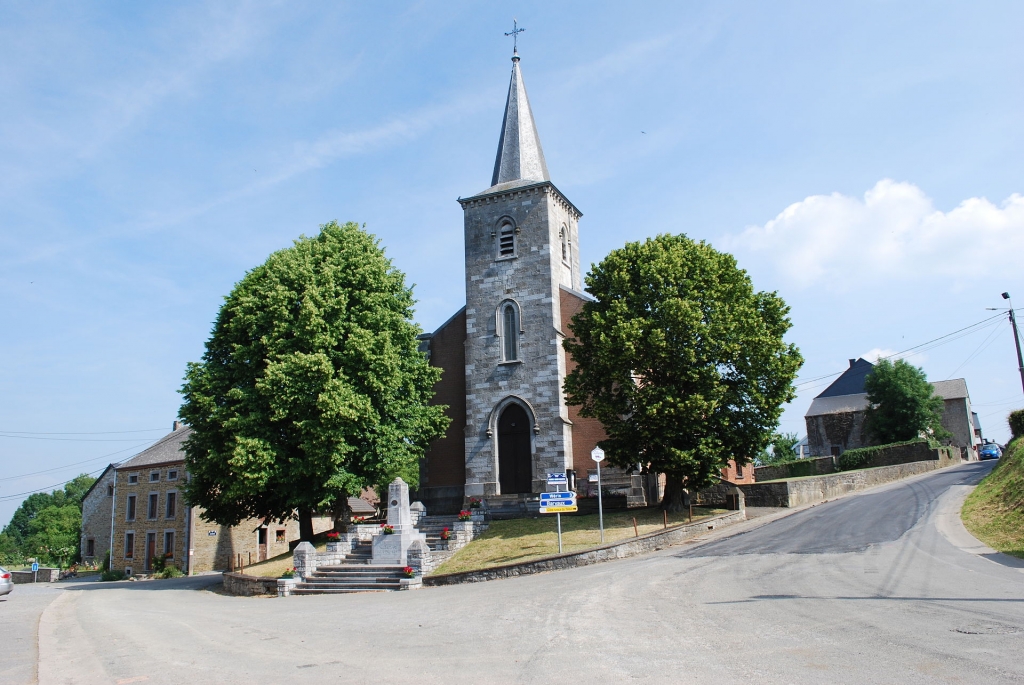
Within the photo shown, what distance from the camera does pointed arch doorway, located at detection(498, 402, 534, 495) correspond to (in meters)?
27.7

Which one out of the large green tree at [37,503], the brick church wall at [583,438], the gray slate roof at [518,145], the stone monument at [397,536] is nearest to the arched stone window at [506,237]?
the gray slate roof at [518,145]

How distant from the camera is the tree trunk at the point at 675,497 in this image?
23.3 metres

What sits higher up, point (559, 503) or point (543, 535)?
point (559, 503)

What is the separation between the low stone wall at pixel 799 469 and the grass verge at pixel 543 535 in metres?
24.1

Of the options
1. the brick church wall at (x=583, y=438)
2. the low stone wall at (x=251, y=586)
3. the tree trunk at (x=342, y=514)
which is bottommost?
the low stone wall at (x=251, y=586)

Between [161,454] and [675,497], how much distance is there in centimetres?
3054

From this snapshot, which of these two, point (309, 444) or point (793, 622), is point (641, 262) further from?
point (793, 622)

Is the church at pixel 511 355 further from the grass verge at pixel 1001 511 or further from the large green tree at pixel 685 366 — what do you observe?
the grass verge at pixel 1001 511

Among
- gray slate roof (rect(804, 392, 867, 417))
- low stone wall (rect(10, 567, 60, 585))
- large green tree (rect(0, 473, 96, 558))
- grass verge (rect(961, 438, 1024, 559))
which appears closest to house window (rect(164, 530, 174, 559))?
low stone wall (rect(10, 567, 60, 585))

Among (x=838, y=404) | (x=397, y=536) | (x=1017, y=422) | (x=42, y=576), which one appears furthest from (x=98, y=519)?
(x=838, y=404)

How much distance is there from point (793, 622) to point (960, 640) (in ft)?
6.38

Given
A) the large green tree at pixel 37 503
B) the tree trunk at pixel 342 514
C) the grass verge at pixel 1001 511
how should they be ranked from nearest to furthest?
the grass verge at pixel 1001 511 → the tree trunk at pixel 342 514 → the large green tree at pixel 37 503

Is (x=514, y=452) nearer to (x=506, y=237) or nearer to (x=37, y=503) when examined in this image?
(x=506, y=237)

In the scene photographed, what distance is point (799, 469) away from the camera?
46438 mm
